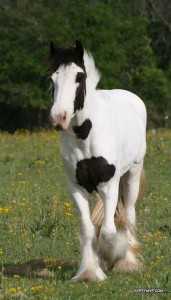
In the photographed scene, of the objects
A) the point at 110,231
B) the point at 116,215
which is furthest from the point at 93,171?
the point at 116,215

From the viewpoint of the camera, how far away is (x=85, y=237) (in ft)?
26.1

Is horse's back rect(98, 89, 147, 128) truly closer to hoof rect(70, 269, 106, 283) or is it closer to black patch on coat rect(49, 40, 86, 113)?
black patch on coat rect(49, 40, 86, 113)

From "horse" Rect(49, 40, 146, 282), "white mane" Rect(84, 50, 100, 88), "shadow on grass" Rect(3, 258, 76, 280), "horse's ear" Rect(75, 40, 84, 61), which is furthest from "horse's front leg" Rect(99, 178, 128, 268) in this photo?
"horse's ear" Rect(75, 40, 84, 61)

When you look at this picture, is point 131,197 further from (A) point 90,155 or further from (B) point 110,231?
(A) point 90,155

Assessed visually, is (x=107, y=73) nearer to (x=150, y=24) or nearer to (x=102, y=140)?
(x=150, y=24)

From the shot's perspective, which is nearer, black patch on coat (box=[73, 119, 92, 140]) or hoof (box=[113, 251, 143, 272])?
black patch on coat (box=[73, 119, 92, 140])

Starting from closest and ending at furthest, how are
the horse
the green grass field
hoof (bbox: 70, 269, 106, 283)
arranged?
the green grass field, the horse, hoof (bbox: 70, 269, 106, 283)

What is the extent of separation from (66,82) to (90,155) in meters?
0.77

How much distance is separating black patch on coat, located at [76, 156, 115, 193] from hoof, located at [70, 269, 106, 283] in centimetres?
82

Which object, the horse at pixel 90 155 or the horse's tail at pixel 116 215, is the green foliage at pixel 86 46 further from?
the horse at pixel 90 155

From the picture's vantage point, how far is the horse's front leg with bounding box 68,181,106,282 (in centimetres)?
780

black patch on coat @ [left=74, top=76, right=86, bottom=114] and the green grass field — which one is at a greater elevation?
black patch on coat @ [left=74, top=76, right=86, bottom=114]

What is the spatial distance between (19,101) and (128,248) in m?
35.9

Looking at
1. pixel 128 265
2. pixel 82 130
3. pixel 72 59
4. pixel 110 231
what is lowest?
pixel 128 265
